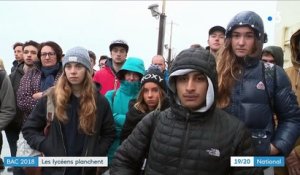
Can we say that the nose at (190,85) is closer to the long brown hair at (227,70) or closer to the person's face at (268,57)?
the long brown hair at (227,70)

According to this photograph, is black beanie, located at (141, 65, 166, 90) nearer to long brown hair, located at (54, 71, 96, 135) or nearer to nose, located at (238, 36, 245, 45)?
long brown hair, located at (54, 71, 96, 135)

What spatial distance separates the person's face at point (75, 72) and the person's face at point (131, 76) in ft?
2.32

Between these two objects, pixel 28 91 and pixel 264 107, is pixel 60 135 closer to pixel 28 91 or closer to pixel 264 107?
pixel 28 91

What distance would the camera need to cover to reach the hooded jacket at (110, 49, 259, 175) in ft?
6.46

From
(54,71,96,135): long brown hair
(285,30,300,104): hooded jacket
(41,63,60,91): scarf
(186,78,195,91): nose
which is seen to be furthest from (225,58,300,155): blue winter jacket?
(41,63,60,91): scarf

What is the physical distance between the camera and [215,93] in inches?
81.0

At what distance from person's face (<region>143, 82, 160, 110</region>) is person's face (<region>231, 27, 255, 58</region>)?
1.14 meters

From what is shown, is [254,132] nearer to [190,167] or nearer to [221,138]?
[221,138]

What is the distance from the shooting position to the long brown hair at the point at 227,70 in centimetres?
240

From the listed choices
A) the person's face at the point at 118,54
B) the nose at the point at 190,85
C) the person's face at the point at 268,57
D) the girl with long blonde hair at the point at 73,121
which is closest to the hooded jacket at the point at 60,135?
the girl with long blonde hair at the point at 73,121

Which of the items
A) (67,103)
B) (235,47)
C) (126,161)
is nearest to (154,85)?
(67,103)

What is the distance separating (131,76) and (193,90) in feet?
6.16

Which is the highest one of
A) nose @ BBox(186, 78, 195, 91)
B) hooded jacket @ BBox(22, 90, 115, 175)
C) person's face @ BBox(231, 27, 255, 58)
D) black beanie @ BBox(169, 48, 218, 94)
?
person's face @ BBox(231, 27, 255, 58)

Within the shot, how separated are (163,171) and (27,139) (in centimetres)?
163
